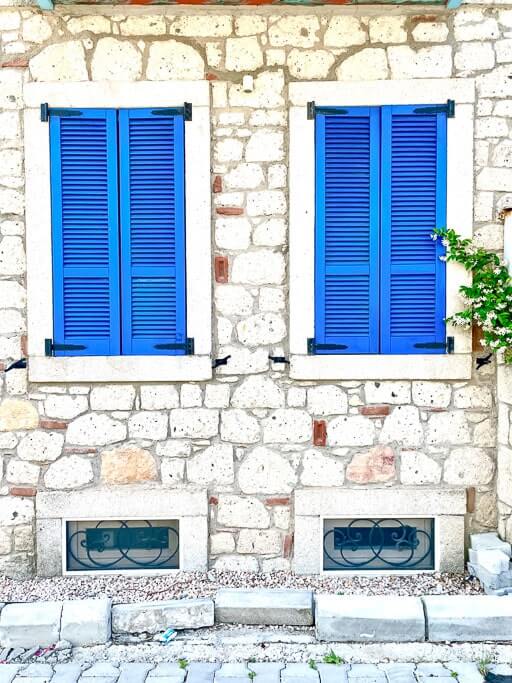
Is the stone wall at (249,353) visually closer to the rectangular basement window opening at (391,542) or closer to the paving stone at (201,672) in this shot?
the rectangular basement window opening at (391,542)

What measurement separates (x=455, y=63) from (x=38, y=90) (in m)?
2.65

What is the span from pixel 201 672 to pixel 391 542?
1658mm

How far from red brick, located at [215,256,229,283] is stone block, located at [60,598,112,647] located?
2.12 m

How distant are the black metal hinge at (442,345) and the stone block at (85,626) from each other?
2502 millimetres

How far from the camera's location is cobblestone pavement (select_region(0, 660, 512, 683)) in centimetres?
389

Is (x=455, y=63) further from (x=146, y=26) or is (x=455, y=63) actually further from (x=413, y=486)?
(x=413, y=486)

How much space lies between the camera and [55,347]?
4949 mm

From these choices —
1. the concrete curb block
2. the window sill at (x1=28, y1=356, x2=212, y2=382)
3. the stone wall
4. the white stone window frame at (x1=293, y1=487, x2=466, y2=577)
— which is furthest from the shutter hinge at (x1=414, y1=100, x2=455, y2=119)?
the concrete curb block

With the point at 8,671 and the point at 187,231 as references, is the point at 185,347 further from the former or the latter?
the point at 8,671

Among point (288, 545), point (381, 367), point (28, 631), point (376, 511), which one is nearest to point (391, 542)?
point (376, 511)

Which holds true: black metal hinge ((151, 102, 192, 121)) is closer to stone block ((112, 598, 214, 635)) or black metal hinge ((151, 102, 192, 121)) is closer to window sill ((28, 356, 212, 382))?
window sill ((28, 356, 212, 382))

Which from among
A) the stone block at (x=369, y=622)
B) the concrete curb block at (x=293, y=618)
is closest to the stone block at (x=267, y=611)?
the concrete curb block at (x=293, y=618)

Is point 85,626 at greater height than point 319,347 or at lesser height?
lesser

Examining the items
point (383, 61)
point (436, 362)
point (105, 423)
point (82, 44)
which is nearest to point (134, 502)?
point (105, 423)
